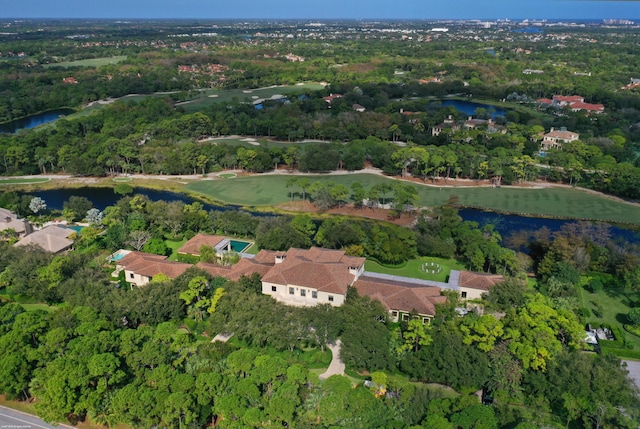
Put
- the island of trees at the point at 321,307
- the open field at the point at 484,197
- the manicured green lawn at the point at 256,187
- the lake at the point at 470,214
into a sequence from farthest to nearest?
the manicured green lawn at the point at 256,187
the open field at the point at 484,197
the lake at the point at 470,214
the island of trees at the point at 321,307

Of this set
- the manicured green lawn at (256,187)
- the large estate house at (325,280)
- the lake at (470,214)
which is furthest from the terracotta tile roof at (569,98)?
the large estate house at (325,280)

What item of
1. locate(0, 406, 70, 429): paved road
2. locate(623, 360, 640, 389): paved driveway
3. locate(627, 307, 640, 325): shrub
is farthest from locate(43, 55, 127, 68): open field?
locate(623, 360, 640, 389): paved driveway

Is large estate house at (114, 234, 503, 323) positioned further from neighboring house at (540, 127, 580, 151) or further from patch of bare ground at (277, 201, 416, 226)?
neighboring house at (540, 127, 580, 151)

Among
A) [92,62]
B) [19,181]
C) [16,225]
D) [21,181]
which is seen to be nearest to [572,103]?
[21,181]

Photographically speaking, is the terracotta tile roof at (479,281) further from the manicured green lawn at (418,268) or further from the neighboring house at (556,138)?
the neighboring house at (556,138)

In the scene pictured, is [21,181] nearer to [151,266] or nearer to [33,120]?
[151,266]

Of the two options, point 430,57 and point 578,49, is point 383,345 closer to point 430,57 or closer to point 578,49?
point 430,57
